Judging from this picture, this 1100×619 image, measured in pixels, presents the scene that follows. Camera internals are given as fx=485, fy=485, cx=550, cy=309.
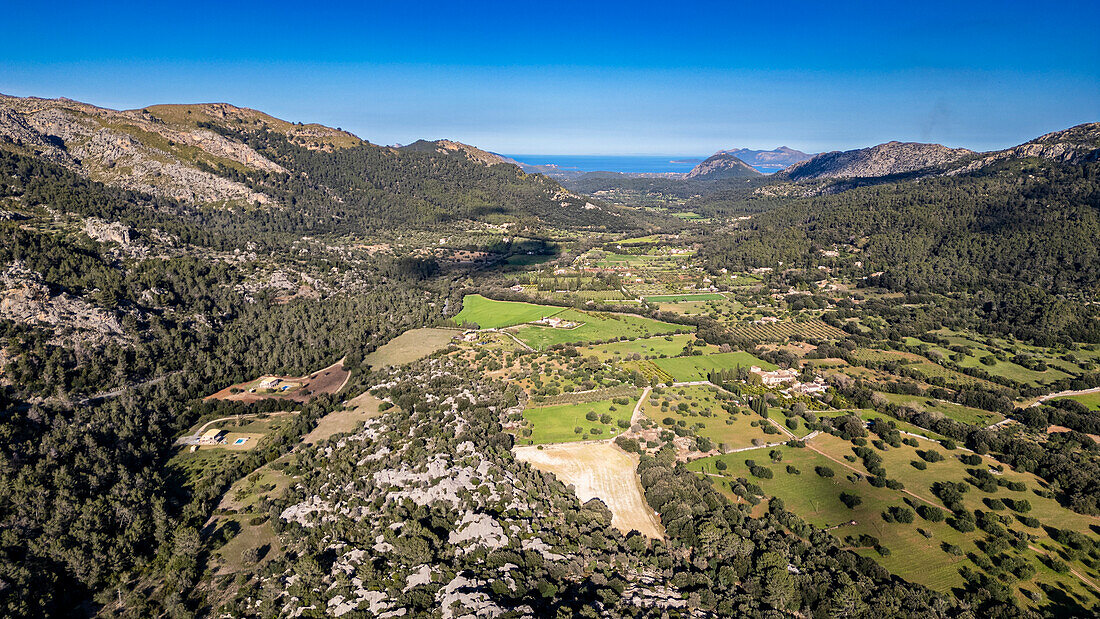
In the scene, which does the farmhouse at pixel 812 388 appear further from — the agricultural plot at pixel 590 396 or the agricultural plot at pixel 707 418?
the agricultural plot at pixel 590 396

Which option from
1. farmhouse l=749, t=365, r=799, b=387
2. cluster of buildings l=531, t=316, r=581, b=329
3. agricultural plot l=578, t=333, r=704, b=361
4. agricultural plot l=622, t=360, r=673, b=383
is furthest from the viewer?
cluster of buildings l=531, t=316, r=581, b=329

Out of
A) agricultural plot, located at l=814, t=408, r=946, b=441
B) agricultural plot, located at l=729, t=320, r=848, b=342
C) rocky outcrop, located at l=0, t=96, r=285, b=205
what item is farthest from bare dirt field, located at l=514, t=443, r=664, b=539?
rocky outcrop, located at l=0, t=96, r=285, b=205

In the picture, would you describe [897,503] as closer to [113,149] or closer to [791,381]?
[791,381]

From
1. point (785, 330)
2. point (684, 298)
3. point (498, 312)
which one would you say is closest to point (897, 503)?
point (785, 330)

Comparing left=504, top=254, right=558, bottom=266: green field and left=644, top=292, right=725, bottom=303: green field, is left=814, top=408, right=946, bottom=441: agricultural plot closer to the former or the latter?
left=644, top=292, right=725, bottom=303: green field

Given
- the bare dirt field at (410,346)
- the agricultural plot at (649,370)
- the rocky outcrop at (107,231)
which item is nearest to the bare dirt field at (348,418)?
the bare dirt field at (410,346)

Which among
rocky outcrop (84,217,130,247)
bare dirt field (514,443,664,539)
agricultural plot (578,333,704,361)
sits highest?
rocky outcrop (84,217,130,247)
